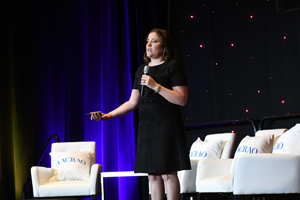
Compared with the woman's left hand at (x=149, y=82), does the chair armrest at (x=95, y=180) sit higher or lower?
lower

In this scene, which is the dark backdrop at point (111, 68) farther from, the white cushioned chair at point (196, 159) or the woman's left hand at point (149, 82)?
the woman's left hand at point (149, 82)

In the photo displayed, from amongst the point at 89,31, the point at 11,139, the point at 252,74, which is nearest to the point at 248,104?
the point at 252,74

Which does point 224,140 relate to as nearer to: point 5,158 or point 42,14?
point 5,158

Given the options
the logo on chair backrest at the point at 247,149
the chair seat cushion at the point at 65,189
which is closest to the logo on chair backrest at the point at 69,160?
the chair seat cushion at the point at 65,189

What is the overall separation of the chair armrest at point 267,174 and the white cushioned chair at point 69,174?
1.81 metres

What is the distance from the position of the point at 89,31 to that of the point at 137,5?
2.40 feet

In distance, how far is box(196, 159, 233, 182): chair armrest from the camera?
3.23 m

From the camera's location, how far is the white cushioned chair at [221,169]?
2.90m

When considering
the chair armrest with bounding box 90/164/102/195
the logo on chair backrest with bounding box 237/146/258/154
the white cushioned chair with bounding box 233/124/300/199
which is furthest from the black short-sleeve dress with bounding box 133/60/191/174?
the chair armrest with bounding box 90/164/102/195

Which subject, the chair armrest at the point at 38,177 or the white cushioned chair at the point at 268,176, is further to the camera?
the chair armrest at the point at 38,177

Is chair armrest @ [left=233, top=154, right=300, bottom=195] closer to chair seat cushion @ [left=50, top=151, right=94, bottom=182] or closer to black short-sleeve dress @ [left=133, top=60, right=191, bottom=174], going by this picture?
black short-sleeve dress @ [left=133, top=60, right=191, bottom=174]

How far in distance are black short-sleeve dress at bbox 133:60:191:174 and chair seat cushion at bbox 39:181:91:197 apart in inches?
74.6

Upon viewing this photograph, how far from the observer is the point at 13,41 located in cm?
486

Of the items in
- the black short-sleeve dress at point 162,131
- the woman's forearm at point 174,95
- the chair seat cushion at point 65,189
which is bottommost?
the chair seat cushion at point 65,189
